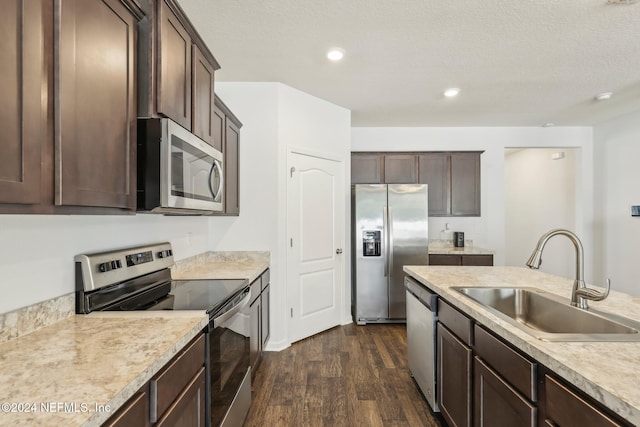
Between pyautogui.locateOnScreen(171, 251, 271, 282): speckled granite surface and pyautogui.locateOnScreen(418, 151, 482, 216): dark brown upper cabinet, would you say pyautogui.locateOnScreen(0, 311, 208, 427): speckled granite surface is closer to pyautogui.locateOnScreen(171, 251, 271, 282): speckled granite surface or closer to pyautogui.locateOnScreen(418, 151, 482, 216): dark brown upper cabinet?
pyautogui.locateOnScreen(171, 251, 271, 282): speckled granite surface

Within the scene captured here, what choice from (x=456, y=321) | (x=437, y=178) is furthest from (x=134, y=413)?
(x=437, y=178)

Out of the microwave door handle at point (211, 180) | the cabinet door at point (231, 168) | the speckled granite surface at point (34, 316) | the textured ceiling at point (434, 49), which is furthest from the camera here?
the cabinet door at point (231, 168)

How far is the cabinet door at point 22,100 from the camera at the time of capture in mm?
792

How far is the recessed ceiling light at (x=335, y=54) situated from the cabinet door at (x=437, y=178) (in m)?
2.26

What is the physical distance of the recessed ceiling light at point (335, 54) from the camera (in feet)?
8.41

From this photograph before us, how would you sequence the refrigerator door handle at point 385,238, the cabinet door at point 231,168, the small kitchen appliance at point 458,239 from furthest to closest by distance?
the small kitchen appliance at point 458,239
the refrigerator door handle at point 385,238
the cabinet door at point 231,168

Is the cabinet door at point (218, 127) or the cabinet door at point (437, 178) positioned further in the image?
the cabinet door at point (437, 178)

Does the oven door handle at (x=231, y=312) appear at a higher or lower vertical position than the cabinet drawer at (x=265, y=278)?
higher

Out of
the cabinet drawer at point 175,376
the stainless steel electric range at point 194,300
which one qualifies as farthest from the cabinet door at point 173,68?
the cabinet drawer at point 175,376

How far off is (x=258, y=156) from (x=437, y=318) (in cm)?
217

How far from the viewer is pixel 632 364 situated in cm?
92

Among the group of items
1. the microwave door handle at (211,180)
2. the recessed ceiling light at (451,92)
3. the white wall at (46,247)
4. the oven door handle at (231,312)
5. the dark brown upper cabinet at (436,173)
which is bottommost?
the oven door handle at (231,312)

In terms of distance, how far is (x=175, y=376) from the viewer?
1119 mm

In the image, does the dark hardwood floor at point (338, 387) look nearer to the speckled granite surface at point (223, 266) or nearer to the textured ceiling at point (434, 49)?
the speckled granite surface at point (223, 266)
